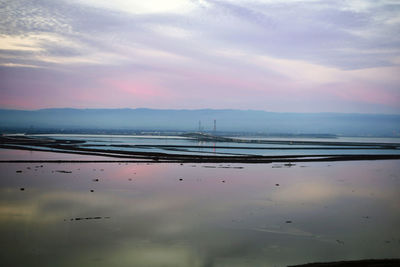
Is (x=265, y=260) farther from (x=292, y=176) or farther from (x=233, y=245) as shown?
(x=292, y=176)

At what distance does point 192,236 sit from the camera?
10258 millimetres

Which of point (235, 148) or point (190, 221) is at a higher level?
point (190, 221)

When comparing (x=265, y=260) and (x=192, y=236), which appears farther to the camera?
(x=192, y=236)

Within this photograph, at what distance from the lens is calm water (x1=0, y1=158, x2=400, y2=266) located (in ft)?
28.8

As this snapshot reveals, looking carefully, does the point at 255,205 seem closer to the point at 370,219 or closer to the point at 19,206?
the point at 370,219

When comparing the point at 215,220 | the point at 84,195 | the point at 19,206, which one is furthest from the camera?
the point at 84,195

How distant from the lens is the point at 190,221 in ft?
39.2

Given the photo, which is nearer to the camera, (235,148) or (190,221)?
(190,221)

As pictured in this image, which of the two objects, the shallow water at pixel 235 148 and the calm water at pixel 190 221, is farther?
the shallow water at pixel 235 148

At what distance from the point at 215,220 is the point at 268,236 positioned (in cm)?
229

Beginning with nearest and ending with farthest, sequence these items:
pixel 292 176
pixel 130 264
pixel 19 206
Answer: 1. pixel 130 264
2. pixel 19 206
3. pixel 292 176

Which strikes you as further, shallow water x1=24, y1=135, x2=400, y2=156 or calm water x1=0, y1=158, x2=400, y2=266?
shallow water x1=24, y1=135, x2=400, y2=156

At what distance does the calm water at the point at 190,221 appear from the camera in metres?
8.78

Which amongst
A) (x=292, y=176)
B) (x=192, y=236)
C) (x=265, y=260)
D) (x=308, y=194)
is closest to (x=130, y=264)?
(x=192, y=236)
